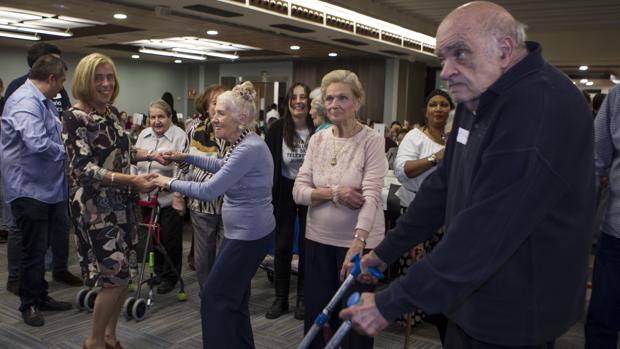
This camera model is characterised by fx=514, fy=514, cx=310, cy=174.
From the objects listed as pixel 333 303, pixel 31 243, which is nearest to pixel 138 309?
pixel 31 243

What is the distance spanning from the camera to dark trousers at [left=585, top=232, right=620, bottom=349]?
234 centimetres

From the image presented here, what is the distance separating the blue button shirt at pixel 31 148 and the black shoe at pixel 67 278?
1.03 m

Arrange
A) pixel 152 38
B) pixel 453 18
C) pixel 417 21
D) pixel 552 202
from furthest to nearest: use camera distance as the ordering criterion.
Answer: pixel 152 38 < pixel 417 21 < pixel 453 18 < pixel 552 202

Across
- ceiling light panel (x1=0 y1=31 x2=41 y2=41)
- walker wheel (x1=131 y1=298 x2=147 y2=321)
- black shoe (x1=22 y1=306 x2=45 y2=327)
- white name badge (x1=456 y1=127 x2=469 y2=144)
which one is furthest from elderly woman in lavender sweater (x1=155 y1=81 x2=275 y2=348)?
ceiling light panel (x1=0 y1=31 x2=41 y2=41)

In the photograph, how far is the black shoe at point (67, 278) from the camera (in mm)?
4156

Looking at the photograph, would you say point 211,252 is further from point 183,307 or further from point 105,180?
point 105,180

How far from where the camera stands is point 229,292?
98.0 inches

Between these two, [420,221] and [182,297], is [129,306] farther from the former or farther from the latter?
[420,221]

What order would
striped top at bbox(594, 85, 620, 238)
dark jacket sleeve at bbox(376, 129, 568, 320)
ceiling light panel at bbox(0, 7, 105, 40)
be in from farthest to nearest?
ceiling light panel at bbox(0, 7, 105, 40) < striped top at bbox(594, 85, 620, 238) < dark jacket sleeve at bbox(376, 129, 568, 320)

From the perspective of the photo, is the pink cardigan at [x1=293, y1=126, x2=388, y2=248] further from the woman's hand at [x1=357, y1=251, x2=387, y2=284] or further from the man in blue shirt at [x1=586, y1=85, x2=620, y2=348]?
the man in blue shirt at [x1=586, y1=85, x2=620, y2=348]

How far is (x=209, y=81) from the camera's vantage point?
17.7 meters

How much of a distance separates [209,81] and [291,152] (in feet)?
48.9

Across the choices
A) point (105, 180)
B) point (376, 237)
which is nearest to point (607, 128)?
point (376, 237)

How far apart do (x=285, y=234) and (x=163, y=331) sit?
1.02 meters
